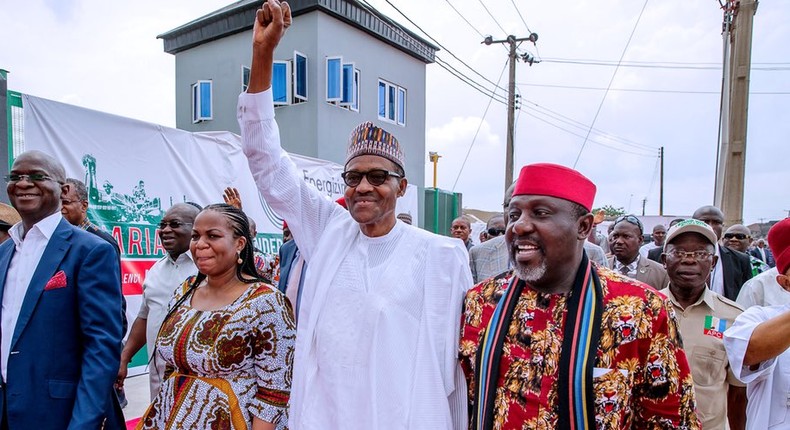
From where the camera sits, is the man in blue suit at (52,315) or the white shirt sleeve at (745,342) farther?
the man in blue suit at (52,315)

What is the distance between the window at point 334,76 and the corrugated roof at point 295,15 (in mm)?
1336

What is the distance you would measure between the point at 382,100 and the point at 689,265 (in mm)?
13474

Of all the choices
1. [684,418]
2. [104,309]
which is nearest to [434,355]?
[684,418]

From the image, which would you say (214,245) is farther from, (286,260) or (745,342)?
(745,342)

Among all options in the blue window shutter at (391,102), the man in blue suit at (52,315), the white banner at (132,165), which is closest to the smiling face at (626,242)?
the man in blue suit at (52,315)

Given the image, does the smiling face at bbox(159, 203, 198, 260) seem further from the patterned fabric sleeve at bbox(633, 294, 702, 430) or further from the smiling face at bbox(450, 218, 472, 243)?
the smiling face at bbox(450, 218, 472, 243)

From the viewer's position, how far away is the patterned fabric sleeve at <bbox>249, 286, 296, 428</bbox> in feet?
7.17

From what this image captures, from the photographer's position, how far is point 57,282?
2342 mm

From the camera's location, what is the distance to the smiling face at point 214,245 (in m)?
2.34

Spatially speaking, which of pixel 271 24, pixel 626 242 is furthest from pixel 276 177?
pixel 626 242

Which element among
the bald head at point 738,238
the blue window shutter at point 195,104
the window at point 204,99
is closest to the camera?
the bald head at point 738,238

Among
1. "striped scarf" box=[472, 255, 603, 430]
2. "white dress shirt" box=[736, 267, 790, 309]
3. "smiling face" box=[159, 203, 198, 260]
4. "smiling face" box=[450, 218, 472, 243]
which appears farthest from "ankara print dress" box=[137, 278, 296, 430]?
"smiling face" box=[450, 218, 472, 243]

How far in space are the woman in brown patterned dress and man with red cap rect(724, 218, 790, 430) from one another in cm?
180

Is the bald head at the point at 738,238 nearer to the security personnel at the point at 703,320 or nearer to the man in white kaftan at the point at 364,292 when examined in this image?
the security personnel at the point at 703,320
